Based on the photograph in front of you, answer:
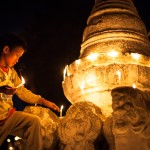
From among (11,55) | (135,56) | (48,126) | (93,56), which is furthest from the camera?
(93,56)

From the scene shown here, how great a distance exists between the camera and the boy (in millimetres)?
4453

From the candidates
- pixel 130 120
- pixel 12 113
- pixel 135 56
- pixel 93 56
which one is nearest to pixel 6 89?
pixel 12 113

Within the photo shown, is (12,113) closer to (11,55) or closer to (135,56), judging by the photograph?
(11,55)

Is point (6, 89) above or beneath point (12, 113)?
above

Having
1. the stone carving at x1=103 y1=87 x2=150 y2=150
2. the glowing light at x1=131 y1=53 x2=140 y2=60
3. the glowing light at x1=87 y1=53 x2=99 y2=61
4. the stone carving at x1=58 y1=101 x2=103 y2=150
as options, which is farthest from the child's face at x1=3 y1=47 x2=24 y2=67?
the glowing light at x1=131 y1=53 x2=140 y2=60

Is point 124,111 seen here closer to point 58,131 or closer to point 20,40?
point 58,131

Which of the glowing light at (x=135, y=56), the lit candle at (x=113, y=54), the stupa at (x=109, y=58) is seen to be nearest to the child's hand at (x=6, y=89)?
the stupa at (x=109, y=58)

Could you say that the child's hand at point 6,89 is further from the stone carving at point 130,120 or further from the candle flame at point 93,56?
the candle flame at point 93,56

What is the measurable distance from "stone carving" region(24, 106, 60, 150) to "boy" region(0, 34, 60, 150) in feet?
1.46

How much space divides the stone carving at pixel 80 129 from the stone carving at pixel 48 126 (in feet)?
0.83

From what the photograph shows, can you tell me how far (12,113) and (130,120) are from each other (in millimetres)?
1878

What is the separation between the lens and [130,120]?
4.20 meters

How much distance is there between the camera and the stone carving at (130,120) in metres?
4.07

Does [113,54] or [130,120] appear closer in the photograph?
[130,120]
